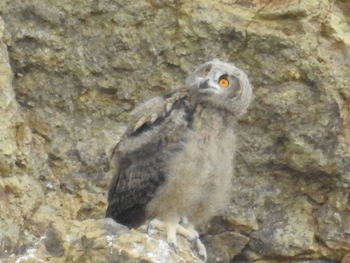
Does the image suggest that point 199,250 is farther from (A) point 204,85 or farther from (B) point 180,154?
(A) point 204,85

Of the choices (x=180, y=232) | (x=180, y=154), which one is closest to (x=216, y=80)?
(x=180, y=154)

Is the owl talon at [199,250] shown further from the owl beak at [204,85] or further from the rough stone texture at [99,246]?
the owl beak at [204,85]

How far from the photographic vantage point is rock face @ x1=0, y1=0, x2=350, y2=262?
10.2m

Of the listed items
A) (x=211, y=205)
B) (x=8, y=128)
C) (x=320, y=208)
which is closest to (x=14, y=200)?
(x=8, y=128)

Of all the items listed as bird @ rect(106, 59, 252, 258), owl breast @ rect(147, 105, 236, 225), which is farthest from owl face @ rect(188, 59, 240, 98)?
owl breast @ rect(147, 105, 236, 225)

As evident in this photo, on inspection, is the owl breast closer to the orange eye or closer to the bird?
the bird

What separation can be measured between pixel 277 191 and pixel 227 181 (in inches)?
60.0

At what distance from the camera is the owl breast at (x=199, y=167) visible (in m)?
8.66

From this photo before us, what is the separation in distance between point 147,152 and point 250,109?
174 cm

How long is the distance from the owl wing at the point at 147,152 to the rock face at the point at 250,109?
135 cm

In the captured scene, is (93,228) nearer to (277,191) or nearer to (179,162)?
(179,162)

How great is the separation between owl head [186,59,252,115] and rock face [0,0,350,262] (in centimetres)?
142

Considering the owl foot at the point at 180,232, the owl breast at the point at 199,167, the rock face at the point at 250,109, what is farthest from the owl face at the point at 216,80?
the rock face at the point at 250,109

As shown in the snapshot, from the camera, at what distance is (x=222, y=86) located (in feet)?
28.9
